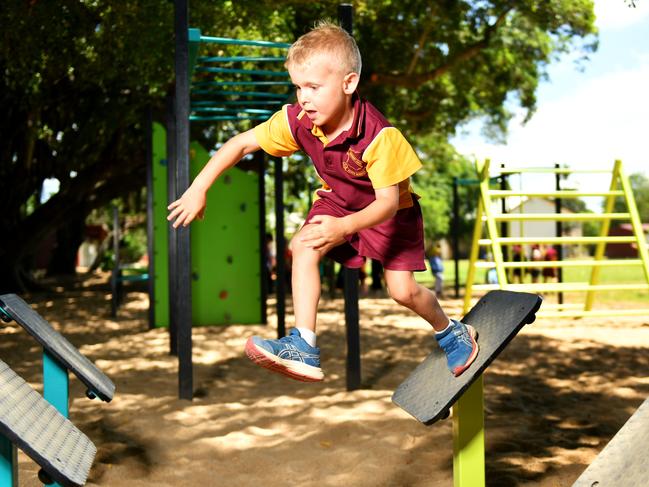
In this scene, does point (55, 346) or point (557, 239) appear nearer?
point (55, 346)

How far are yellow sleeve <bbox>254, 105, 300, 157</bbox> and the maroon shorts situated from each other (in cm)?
24

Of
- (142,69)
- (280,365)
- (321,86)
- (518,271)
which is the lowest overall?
(518,271)

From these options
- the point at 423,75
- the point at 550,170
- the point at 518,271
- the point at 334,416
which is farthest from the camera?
the point at 518,271

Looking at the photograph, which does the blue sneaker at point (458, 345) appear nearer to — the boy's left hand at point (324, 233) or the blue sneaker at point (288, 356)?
the blue sneaker at point (288, 356)

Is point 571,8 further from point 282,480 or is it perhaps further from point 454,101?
point 282,480

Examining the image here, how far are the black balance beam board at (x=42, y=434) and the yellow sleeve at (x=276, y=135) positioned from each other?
3.52 feet

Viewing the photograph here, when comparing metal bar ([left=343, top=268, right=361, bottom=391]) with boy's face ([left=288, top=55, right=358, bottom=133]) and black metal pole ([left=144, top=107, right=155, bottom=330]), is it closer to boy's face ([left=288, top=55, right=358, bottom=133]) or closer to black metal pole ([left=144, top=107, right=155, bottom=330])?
boy's face ([left=288, top=55, right=358, bottom=133])

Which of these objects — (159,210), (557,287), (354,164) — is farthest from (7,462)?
(159,210)

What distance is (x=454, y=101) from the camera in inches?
664

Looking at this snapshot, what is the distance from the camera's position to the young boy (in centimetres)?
203

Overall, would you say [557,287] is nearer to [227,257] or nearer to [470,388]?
[227,257]

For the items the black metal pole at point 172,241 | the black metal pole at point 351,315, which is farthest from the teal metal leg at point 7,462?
the black metal pole at point 172,241

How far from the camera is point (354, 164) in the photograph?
2.25m

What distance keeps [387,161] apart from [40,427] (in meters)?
1.23
